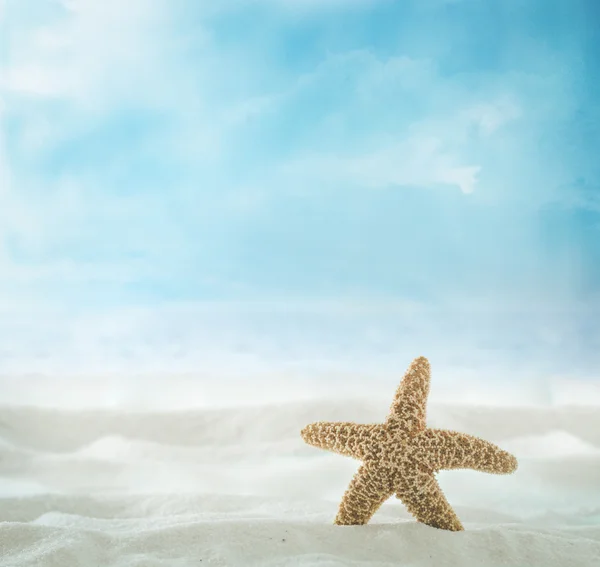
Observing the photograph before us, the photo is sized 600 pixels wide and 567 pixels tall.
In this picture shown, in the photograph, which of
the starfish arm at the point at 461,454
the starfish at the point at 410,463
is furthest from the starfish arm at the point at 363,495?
the starfish arm at the point at 461,454

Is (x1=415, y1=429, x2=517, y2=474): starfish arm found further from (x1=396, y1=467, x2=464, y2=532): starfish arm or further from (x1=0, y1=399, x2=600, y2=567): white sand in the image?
(x1=0, y1=399, x2=600, y2=567): white sand

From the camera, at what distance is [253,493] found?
2.56 meters

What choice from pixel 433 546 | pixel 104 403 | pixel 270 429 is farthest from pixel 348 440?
pixel 104 403

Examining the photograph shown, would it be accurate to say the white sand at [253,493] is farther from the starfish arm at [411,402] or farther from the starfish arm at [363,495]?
the starfish arm at [411,402]

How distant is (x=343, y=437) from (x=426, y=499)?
258mm

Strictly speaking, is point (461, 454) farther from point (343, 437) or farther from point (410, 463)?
point (343, 437)

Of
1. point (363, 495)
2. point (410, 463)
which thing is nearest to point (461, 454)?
point (410, 463)

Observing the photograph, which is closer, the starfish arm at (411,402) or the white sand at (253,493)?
the white sand at (253,493)

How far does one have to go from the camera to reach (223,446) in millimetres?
3023

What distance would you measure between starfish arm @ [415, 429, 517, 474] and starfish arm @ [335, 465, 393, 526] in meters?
0.13

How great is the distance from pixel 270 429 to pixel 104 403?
33.7 inches

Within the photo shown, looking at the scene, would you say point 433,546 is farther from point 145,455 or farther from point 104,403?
point 104,403

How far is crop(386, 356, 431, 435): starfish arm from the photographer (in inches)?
63.0

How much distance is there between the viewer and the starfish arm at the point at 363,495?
1576 mm
